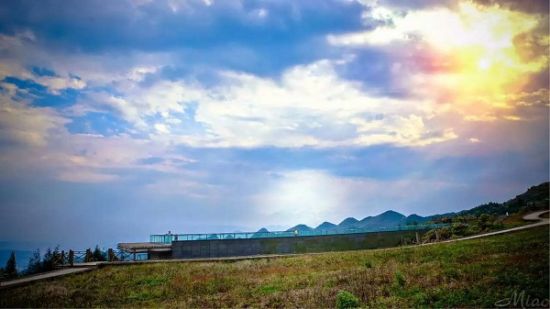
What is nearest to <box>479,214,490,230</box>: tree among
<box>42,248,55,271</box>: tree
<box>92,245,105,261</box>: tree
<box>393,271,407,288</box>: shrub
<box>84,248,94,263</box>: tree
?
<box>393,271,407,288</box>: shrub

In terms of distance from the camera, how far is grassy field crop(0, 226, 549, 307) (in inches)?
564

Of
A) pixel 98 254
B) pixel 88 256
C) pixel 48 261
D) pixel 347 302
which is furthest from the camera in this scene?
pixel 98 254

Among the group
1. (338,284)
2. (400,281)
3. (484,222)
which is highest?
(484,222)

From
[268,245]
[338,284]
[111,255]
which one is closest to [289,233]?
[268,245]

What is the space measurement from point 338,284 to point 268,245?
3036cm

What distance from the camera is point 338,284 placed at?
18922 millimetres

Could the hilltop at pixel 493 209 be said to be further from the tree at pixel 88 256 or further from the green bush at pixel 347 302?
the tree at pixel 88 256

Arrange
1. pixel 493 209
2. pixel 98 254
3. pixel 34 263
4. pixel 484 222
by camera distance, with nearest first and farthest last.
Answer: pixel 34 263
pixel 484 222
pixel 98 254
pixel 493 209

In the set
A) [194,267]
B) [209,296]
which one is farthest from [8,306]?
[194,267]

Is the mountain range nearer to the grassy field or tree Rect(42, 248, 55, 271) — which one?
the grassy field

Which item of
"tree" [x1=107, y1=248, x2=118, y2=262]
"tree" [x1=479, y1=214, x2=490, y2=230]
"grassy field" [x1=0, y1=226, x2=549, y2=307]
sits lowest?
"grassy field" [x1=0, y1=226, x2=549, y2=307]

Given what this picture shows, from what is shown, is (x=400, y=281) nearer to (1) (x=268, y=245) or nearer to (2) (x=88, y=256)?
(1) (x=268, y=245)

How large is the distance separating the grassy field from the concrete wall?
20119 millimetres

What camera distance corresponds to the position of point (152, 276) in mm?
27359
